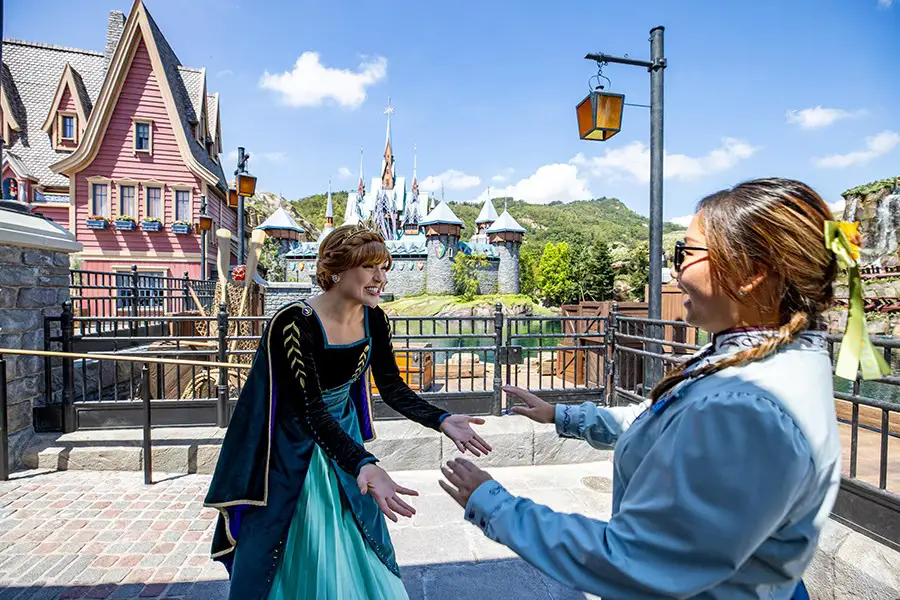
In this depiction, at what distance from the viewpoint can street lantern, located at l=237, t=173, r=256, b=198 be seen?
43.8 feet

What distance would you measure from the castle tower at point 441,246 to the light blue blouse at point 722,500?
4710 centimetres

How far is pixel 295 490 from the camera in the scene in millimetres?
1971

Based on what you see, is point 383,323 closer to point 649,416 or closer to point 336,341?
point 336,341

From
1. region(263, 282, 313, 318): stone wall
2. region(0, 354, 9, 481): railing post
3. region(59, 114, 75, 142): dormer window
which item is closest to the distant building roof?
region(263, 282, 313, 318): stone wall

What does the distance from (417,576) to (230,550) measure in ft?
5.27

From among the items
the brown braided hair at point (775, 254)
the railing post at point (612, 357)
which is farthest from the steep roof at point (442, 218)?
the brown braided hair at point (775, 254)

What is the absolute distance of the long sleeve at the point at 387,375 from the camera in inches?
94.3

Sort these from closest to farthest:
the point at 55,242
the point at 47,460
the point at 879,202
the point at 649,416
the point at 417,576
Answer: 1. the point at 649,416
2. the point at 417,576
3. the point at 47,460
4. the point at 55,242
5. the point at 879,202

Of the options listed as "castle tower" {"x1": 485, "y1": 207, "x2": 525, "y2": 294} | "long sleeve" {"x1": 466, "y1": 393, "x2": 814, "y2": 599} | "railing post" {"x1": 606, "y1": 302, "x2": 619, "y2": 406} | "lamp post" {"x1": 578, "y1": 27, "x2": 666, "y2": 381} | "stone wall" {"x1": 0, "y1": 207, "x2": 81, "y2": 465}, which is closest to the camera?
"long sleeve" {"x1": 466, "y1": 393, "x2": 814, "y2": 599}

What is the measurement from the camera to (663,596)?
0.96m

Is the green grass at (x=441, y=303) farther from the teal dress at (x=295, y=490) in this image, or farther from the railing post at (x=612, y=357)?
the teal dress at (x=295, y=490)

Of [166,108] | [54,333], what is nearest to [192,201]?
[166,108]

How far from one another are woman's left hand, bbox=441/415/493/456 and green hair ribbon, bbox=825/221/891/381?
3.89 feet

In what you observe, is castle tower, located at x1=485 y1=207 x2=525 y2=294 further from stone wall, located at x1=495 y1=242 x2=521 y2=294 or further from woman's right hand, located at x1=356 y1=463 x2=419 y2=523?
woman's right hand, located at x1=356 y1=463 x2=419 y2=523
